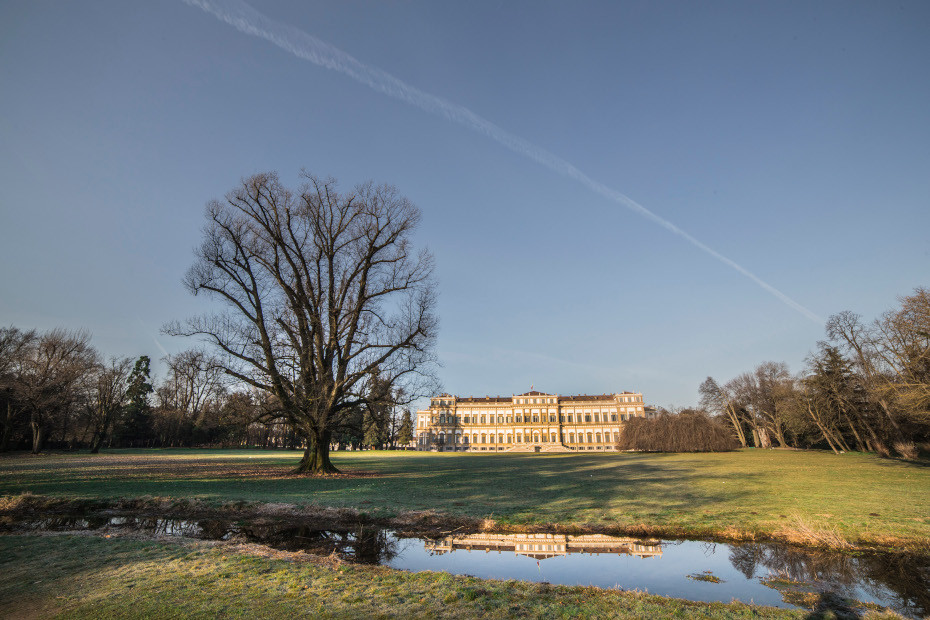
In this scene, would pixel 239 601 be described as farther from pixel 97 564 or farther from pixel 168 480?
pixel 168 480

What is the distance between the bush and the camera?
47750 mm

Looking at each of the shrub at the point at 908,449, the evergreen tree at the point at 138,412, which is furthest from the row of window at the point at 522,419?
the shrub at the point at 908,449

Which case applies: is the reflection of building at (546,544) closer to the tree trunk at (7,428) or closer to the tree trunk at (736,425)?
the tree trunk at (7,428)

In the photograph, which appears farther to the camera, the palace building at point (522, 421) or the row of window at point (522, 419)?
the row of window at point (522, 419)

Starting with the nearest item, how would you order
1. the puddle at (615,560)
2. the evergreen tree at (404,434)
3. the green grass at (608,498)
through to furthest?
1. the puddle at (615,560)
2. the green grass at (608,498)
3. the evergreen tree at (404,434)

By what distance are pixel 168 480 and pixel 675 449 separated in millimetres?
48673

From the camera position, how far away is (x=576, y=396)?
105875 millimetres

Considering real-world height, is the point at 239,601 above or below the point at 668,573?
above

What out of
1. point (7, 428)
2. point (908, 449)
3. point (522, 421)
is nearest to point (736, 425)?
point (908, 449)

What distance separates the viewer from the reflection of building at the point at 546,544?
795 cm

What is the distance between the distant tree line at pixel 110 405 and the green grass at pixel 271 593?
12.8 m

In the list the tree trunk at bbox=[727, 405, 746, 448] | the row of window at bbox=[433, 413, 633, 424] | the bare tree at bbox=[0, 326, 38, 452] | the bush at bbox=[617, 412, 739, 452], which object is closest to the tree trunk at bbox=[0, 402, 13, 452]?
the bare tree at bbox=[0, 326, 38, 452]

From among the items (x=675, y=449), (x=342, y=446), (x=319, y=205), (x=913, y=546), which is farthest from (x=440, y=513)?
(x=342, y=446)

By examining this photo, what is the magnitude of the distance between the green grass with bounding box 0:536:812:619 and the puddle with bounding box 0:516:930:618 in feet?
3.56
